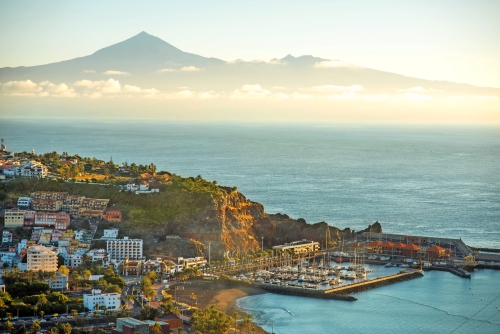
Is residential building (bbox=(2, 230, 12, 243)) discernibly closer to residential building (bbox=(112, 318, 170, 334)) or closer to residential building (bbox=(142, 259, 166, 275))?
residential building (bbox=(142, 259, 166, 275))

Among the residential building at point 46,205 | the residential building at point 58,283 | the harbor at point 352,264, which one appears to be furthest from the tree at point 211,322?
the residential building at point 46,205

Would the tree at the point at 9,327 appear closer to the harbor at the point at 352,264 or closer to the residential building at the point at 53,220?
the harbor at the point at 352,264

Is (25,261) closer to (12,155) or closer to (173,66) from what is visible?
(12,155)

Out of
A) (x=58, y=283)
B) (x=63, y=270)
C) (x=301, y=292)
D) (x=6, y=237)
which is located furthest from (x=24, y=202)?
(x=301, y=292)

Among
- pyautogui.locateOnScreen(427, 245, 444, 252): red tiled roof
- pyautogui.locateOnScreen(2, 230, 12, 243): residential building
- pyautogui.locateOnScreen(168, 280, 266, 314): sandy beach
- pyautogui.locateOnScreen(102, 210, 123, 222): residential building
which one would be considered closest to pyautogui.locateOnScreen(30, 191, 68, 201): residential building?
pyautogui.locateOnScreen(102, 210, 123, 222): residential building

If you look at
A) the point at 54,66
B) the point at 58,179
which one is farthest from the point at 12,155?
the point at 54,66
